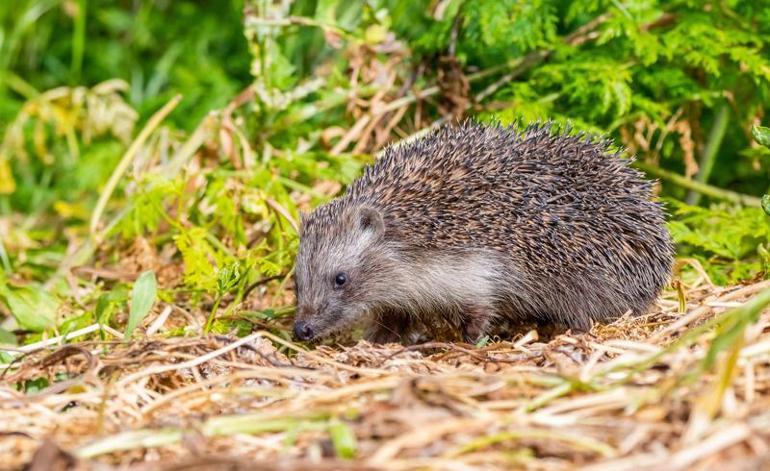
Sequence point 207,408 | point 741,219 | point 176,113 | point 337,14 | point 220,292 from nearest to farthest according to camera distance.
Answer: point 207,408, point 220,292, point 741,219, point 337,14, point 176,113

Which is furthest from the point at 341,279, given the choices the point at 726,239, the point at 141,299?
the point at 726,239

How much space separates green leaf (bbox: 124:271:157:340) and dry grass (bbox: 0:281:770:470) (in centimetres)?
46

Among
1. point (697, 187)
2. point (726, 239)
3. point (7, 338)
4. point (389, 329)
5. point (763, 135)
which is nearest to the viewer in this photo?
point (763, 135)

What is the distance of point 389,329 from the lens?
218 inches

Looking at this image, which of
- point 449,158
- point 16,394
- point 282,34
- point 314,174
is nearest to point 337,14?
point 282,34

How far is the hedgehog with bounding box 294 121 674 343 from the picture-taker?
5113mm

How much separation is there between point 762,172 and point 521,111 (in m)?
2.17

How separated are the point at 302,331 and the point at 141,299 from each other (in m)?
0.82

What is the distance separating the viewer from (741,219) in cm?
621

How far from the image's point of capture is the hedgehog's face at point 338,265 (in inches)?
203

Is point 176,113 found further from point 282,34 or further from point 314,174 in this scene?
point 314,174

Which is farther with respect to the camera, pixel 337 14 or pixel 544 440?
pixel 337 14

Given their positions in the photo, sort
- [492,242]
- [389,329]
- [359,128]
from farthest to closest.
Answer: [359,128], [389,329], [492,242]

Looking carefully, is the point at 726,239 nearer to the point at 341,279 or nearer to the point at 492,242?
the point at 492,242
